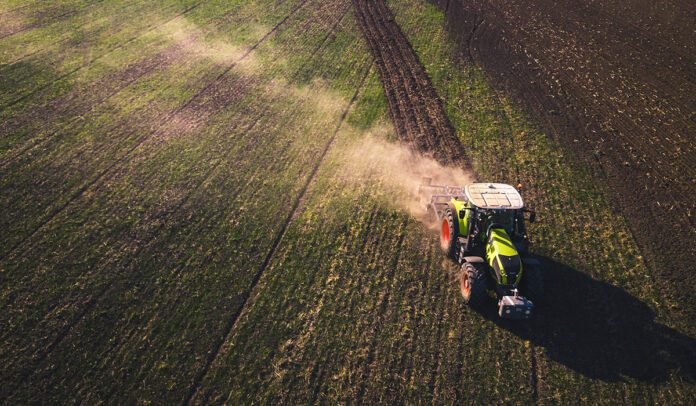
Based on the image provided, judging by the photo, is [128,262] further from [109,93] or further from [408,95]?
[408,95]

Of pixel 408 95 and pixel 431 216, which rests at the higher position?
pixel 408 95

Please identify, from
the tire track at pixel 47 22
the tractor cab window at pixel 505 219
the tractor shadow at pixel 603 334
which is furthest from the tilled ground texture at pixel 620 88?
the tire track at pixel 47 22

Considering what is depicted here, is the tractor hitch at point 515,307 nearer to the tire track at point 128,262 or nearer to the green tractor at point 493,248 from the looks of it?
the green tractor at point 493,248

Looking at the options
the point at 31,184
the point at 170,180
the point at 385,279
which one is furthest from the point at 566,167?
the point at 31,184

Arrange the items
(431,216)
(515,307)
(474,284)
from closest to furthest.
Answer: (515,307) < (474,284) < (431,216)

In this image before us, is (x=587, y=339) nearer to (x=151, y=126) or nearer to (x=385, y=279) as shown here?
(x=385, y=279)

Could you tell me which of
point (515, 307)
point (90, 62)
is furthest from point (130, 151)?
point (515, 307)
